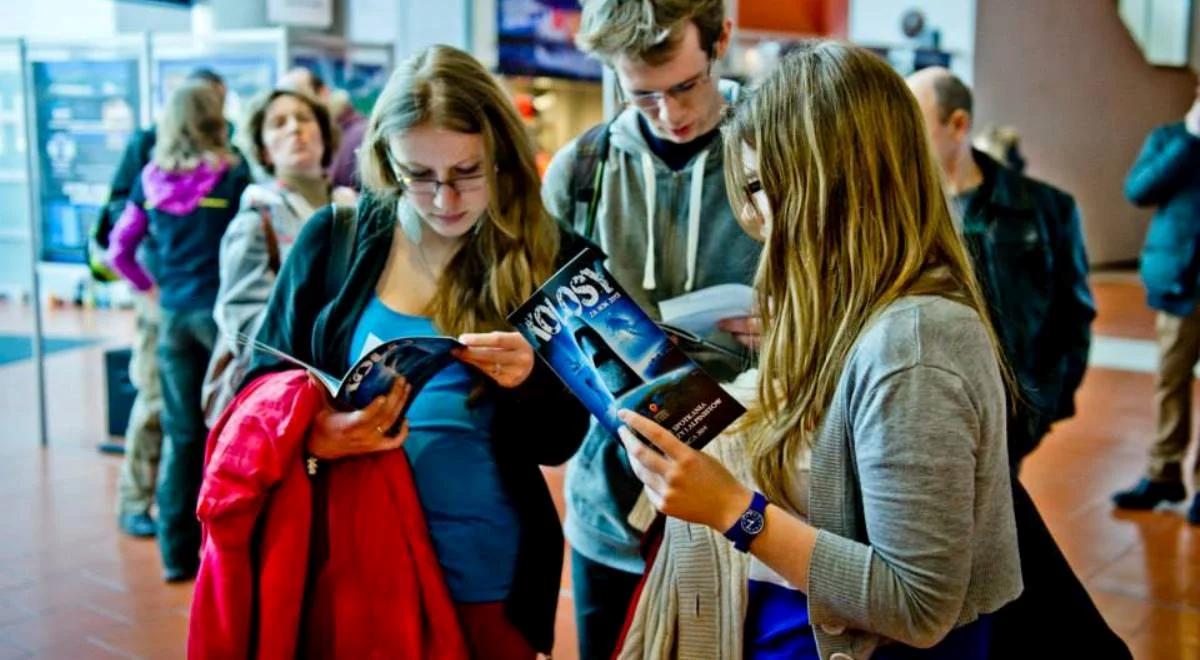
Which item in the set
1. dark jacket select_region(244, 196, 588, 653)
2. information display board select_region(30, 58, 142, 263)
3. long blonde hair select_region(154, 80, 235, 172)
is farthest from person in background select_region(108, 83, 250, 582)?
dark jacket select_region(244, 196, 588, 653)

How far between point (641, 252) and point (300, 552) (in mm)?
798

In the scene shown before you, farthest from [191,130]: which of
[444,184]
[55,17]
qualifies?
[55,17]

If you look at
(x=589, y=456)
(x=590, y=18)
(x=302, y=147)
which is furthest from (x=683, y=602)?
(x=302, y=147)

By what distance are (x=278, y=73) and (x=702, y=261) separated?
410 cm

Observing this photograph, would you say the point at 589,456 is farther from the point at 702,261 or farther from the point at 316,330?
the point at 316,330

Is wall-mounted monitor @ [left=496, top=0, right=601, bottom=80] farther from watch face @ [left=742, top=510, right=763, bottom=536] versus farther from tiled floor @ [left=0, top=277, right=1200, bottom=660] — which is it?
watch face @ [left=742, top=510, right=763, bottom=536]

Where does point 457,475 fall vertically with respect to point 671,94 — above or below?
below

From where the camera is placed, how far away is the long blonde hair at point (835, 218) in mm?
1340

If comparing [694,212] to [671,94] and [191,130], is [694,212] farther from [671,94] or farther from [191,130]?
[191,130]

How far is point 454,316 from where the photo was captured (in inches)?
73.7

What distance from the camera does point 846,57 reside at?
137 centimetres

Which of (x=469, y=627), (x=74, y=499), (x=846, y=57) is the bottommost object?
(x=74, y=499)

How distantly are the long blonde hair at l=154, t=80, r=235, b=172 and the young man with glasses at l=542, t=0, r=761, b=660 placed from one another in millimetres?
2531

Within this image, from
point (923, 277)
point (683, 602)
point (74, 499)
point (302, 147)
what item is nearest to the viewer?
point (923, 277)
